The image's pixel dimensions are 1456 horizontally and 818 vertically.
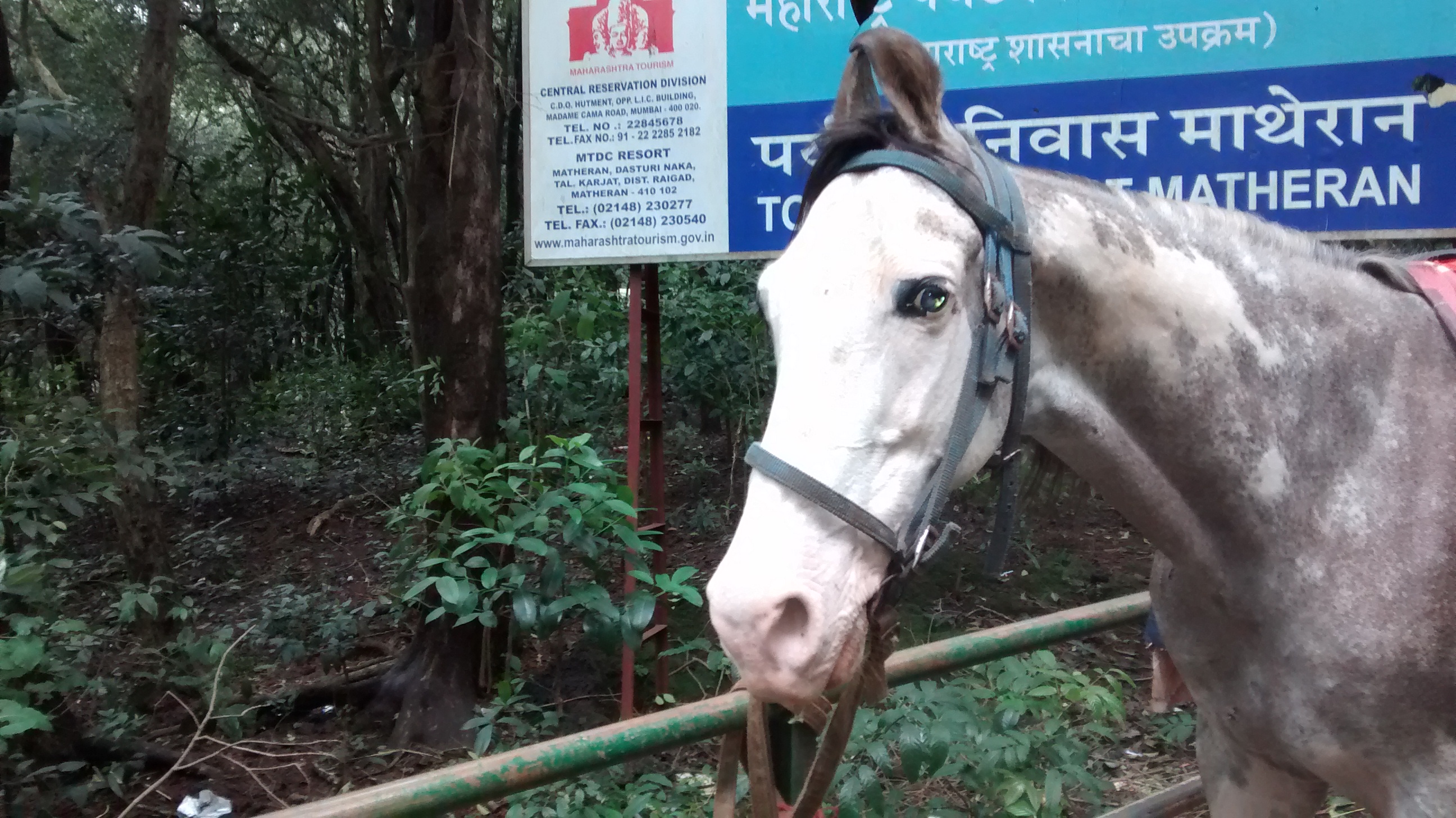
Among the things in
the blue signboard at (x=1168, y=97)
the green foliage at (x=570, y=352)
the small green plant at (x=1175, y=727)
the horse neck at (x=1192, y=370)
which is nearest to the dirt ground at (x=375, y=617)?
the small green plant at (x=1175, y=727)

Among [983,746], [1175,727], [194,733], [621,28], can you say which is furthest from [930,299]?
[194,733]

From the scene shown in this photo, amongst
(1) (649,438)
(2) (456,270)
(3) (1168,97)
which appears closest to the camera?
(3) (1168,97)

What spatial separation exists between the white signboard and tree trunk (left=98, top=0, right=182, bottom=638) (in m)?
2.76

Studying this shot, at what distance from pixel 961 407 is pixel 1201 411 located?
0.52 metres

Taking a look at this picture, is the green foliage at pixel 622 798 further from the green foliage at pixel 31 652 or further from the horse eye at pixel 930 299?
the horse eye at pixel 930 299

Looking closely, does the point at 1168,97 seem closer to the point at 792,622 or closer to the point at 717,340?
the point at 792,622

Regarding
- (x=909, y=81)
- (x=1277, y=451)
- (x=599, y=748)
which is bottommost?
(x=599, y=748)

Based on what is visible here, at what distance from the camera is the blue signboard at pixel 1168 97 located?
11.5 feet

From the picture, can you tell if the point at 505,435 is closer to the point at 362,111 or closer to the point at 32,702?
the point at 32,702

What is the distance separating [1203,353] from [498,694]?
3.97 m

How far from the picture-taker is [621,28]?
4.18 metres

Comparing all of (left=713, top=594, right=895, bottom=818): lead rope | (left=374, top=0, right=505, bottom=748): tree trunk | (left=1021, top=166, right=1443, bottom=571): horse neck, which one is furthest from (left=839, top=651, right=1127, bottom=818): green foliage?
(left=374, top=0, right=505, bottom=748): tree trunk

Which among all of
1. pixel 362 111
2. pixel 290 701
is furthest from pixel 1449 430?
pixel 362 111

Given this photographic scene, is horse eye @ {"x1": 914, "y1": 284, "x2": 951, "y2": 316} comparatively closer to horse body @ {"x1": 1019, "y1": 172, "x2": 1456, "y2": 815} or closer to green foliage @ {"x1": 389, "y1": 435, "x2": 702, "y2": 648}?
horse body @ {"x1": 1019, "y1": 172, "x2": 1456, "y2": 815}
